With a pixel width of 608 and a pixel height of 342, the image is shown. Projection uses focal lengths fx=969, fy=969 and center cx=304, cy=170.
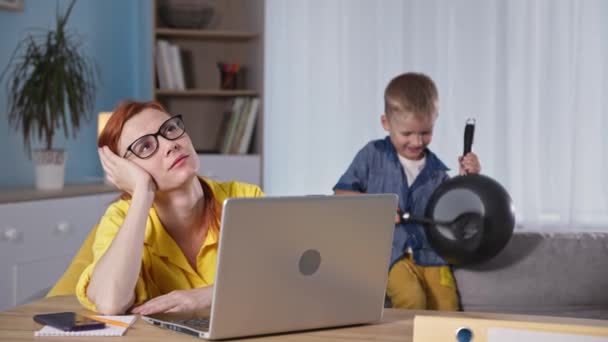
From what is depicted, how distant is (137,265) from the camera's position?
1.95 meters

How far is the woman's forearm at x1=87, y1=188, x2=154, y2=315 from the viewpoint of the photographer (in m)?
1.89

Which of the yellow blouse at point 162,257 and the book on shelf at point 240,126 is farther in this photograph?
the book on shelf at point 240,126

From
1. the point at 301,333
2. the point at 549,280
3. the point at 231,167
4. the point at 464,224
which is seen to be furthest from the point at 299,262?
the point at 231,167

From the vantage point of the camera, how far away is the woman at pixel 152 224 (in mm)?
1916

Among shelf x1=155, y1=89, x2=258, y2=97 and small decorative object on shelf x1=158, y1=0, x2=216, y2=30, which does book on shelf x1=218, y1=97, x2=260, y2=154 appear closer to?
shelf x1=155, y1=89, x2=258, y2=97

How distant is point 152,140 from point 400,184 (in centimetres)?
135

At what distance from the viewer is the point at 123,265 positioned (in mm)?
1927

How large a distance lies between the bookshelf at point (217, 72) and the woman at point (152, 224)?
2761 mm

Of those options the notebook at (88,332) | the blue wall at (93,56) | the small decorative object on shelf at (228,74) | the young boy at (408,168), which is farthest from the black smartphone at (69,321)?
the small decorative object on shelf at (228,74)

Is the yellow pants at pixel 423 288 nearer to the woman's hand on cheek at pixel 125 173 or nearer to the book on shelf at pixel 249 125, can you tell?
the woman's hand on cheek at pixel 125 173

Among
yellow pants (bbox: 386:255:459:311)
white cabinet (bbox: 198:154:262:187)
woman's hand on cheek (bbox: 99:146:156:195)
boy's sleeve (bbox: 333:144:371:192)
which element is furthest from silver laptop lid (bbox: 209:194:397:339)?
white cabinet (bbox: 198:154:262:187)

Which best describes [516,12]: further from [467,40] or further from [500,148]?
[500,148]

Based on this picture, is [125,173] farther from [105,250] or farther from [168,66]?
[168,66]

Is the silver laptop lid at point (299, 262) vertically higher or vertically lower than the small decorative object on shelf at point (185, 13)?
lower
